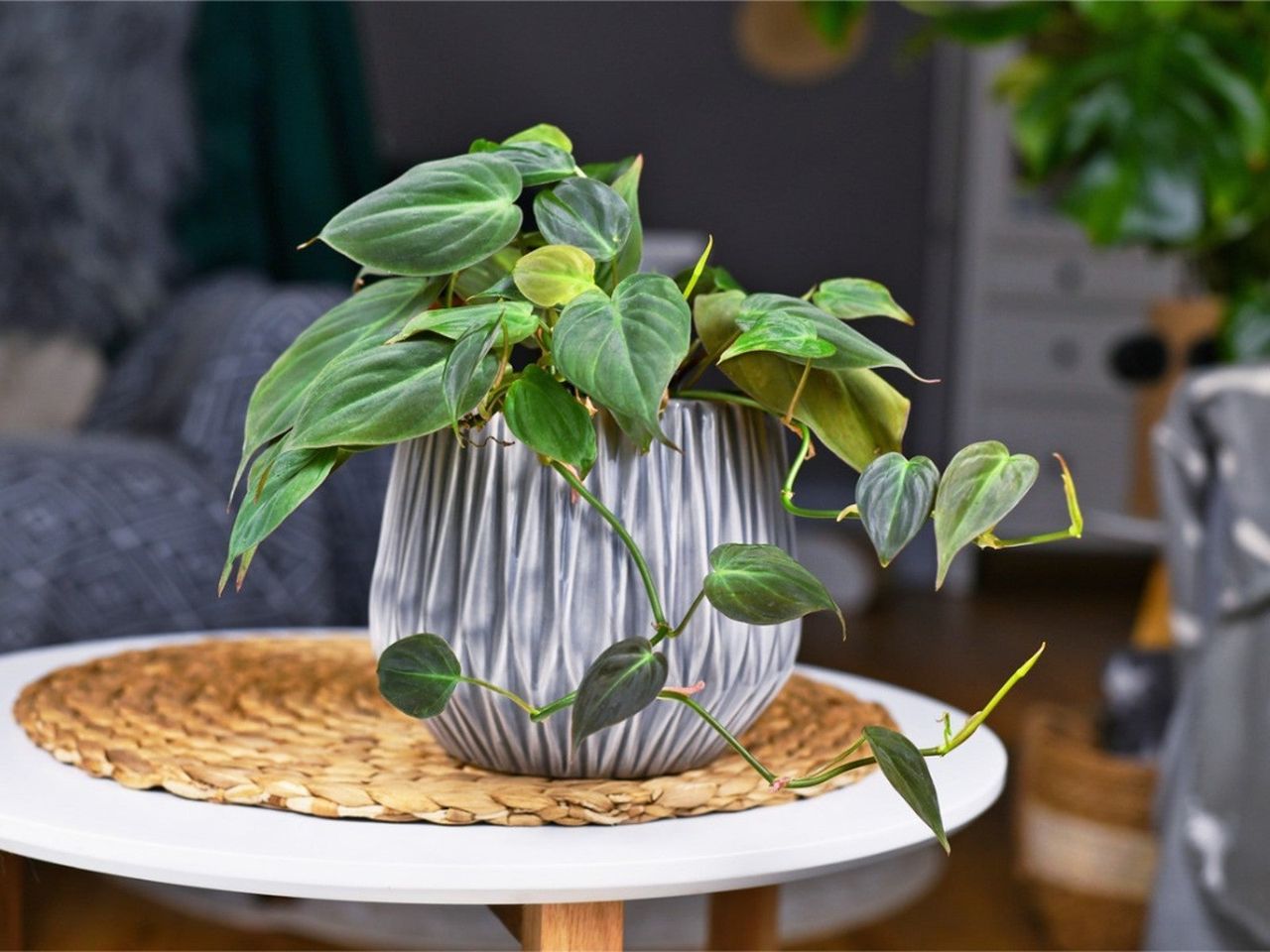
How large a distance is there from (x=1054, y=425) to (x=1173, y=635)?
223 cm

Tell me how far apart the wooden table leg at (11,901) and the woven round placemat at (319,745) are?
62 mm

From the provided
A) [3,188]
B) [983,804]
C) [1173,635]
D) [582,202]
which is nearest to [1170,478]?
[1173,635]

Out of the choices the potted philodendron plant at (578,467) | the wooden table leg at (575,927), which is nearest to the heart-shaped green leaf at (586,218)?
the potted philodendron plant at (578,467)

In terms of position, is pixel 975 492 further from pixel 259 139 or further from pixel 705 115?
pixel 705 115

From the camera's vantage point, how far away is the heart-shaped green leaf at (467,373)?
1.37 feet

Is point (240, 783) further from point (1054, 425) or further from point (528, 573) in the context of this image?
point (1054, 425)

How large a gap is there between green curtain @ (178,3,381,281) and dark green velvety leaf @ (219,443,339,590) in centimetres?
134

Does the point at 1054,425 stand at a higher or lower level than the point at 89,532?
lower

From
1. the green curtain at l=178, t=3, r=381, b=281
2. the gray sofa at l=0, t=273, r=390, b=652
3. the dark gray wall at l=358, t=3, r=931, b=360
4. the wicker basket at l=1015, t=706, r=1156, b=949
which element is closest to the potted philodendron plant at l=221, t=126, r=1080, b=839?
the gray sofa at l=0, t=273, r=390, b=652

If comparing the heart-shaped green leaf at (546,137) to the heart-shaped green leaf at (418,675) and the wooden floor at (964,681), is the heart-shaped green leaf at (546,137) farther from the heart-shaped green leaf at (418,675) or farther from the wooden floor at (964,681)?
the wooden floor at (964,681)

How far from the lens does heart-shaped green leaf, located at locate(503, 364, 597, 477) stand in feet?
1.45

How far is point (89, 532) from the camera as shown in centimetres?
102

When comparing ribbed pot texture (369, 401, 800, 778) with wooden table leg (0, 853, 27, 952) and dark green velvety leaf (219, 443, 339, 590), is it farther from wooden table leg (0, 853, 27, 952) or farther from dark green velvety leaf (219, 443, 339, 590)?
wooden table leg (0, 853, 27, 952)

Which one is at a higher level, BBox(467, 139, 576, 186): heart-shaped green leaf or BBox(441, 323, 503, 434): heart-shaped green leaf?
BBox(467, 139, 576, 186): heart-shaped green leaf
